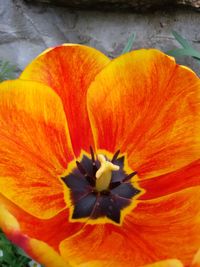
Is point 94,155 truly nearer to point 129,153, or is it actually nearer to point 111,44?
point 129,153

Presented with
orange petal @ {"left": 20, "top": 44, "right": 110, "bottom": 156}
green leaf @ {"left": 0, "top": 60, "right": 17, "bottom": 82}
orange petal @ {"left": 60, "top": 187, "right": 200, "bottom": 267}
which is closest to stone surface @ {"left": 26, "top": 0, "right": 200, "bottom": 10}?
green leaf @ {"left": 0, "top": 60, "right": 17, "bottom": 82}

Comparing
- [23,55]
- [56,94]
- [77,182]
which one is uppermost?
[56,94]

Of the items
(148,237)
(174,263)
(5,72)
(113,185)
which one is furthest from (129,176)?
(5,72)

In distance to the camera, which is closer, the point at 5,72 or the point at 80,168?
the point at 80,168

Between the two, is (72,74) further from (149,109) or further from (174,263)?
(174,263)

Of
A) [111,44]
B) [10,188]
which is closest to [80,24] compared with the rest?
[111,44]

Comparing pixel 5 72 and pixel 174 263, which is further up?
pixel 174 263

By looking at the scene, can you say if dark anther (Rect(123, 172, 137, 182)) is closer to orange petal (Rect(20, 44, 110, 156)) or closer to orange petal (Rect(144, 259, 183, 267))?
orange petal (Rect(20, 44, 110, 156))
